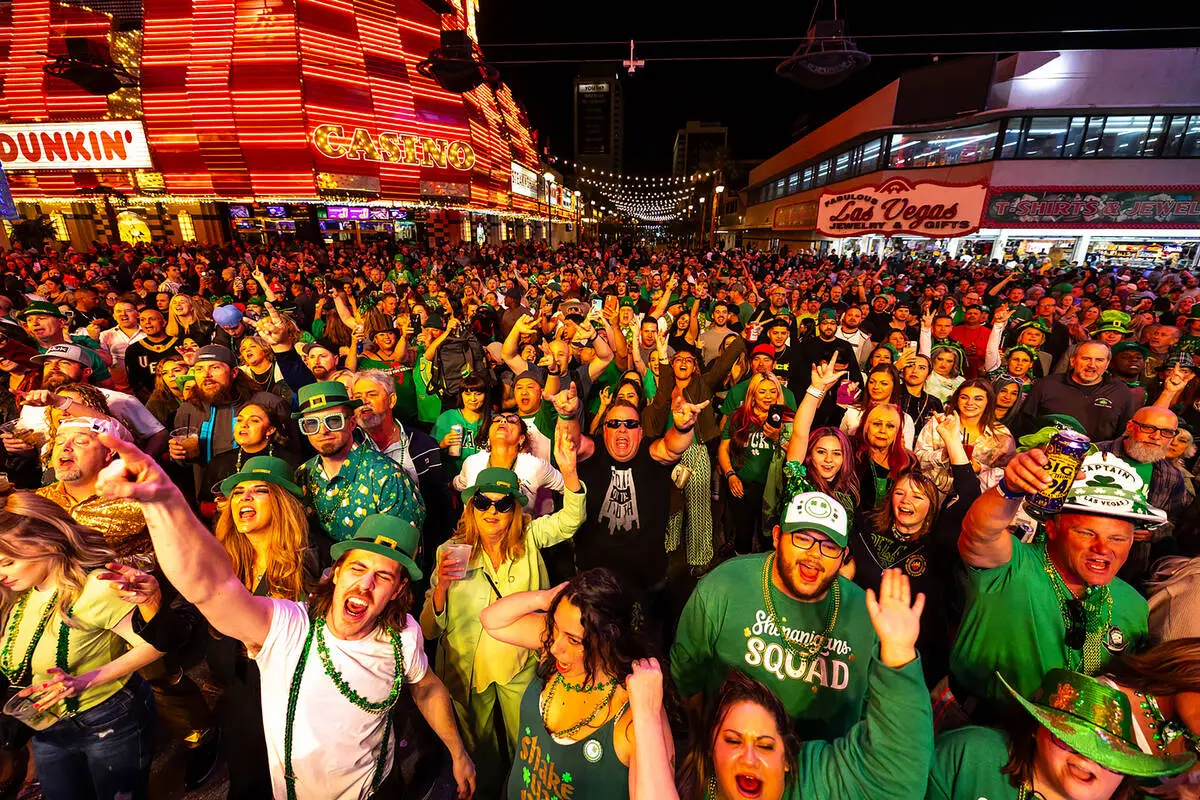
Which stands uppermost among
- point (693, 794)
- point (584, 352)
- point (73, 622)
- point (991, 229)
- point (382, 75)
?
point (382, 75)

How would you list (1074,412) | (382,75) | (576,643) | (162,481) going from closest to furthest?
(162,481), (576,643), (1074,412), (382,75)

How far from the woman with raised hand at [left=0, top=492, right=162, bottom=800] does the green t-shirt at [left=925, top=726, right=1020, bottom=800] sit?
10.7 feet

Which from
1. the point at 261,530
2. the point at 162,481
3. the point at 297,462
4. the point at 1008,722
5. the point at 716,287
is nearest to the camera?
the point at 162,481

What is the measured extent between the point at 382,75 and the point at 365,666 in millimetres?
27584

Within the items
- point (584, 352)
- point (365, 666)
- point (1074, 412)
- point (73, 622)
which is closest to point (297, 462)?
point (73, 622)

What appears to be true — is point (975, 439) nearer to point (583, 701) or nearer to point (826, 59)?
point (583, 701)

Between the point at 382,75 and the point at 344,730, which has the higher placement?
the point at 382,75

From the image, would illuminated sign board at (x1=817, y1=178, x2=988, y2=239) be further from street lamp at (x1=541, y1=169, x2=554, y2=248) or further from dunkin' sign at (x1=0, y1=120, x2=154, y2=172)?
street lamp at (x1=541, y1=169, x2=554, y2=248)

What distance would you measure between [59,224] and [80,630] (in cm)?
3575

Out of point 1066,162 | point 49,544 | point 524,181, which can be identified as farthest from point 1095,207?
point 524,181

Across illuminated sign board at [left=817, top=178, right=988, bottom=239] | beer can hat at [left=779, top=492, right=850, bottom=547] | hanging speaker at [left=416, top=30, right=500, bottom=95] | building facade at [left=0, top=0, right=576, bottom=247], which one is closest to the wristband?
beer can hat at [left=779, top=492, right=850, bottom=547]

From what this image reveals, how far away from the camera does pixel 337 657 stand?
1914mm

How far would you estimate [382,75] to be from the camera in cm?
2205

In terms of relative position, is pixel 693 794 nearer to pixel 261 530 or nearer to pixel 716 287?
pixel 261 530
